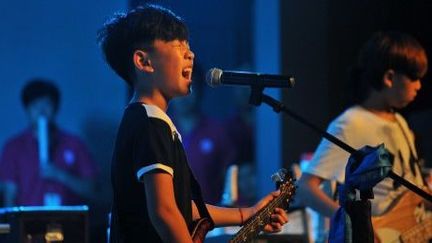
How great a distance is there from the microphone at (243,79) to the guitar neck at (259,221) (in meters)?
0.31

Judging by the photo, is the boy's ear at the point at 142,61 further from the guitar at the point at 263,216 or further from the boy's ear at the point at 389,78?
the boy's ear at the point at 389,78

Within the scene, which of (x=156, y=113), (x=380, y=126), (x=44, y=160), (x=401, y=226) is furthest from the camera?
(x=44, y=160)

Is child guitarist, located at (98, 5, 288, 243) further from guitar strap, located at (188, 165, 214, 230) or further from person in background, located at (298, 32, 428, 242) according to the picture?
person in background, located at (298, 32, 428, 242)

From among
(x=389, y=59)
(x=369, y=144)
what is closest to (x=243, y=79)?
(x=369, y=144)

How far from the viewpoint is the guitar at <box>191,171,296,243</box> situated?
2290 millimetres

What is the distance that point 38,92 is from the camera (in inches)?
226

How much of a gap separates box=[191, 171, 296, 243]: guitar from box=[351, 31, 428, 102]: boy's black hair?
1002 millimetres

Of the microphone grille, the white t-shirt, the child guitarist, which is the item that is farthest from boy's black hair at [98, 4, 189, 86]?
the white t-shirt

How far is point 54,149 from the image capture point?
5.58 meters

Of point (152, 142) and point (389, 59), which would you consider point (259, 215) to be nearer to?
point (152, 142)

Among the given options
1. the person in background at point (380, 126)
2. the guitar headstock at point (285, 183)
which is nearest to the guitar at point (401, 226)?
the person in background at point (380, 126)

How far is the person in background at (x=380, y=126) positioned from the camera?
124 inches

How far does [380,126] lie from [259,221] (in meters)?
1.05

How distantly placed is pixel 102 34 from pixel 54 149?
11.0 ft
